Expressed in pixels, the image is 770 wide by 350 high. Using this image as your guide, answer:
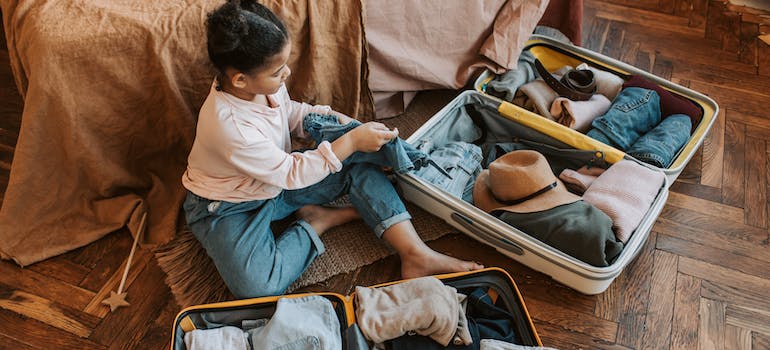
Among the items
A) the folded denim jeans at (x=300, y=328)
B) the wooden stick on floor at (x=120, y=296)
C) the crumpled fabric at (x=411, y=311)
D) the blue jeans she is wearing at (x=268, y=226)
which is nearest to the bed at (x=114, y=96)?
the wooden stick on floor at (x=120, y=296)

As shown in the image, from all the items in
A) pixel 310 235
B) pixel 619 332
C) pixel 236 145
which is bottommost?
pixel 619 332

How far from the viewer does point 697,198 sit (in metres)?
1.42

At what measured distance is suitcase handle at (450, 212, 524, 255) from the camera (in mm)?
1210

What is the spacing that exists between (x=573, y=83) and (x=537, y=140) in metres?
0.20

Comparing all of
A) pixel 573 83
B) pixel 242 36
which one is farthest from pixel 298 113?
pixel 573 83

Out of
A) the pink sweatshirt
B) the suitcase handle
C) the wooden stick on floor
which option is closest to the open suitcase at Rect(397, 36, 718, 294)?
the suitcase handle

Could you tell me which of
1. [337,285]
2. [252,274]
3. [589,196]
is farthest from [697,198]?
[252,274]

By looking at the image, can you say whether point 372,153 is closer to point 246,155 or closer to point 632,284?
point 246,155

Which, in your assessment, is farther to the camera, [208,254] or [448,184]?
[448,184]

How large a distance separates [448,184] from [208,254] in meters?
0.52

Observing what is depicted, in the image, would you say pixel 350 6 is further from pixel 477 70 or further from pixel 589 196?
pixel 589 196

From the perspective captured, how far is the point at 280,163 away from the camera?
109 cm

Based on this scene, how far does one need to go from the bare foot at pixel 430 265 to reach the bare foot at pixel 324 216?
0.61 ft

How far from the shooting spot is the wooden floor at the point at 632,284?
1.17m
